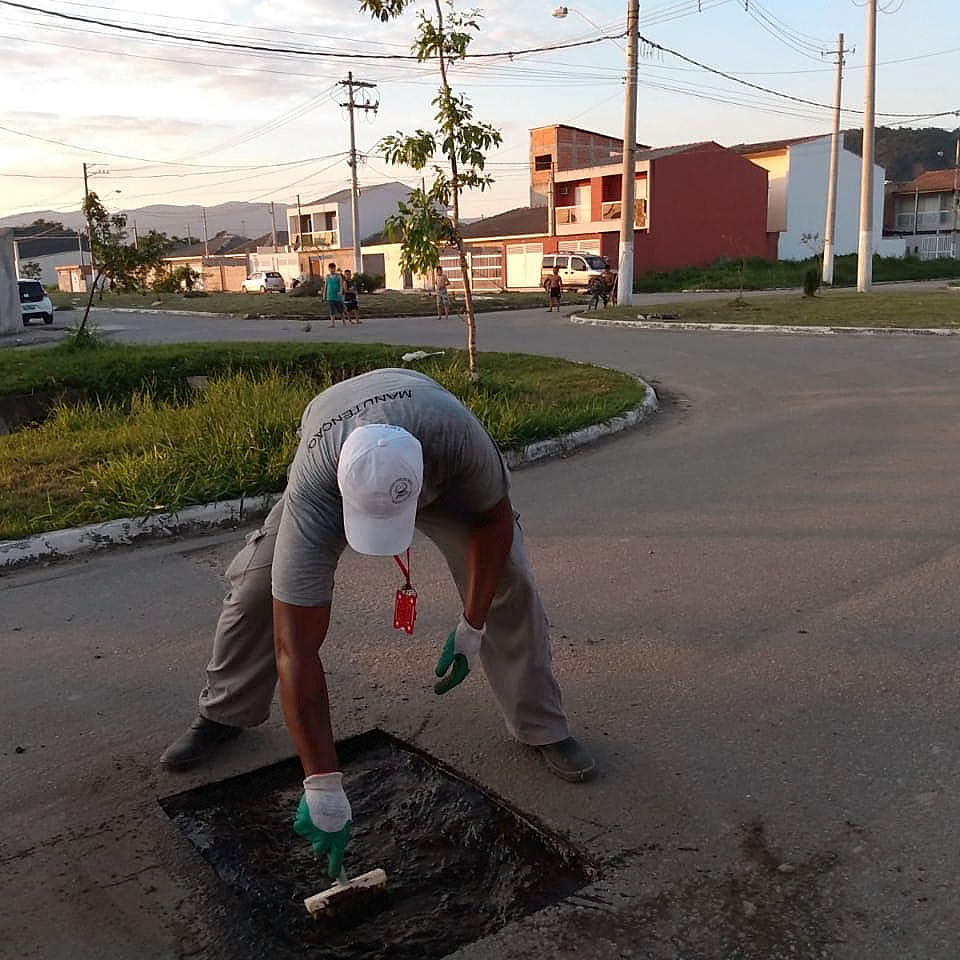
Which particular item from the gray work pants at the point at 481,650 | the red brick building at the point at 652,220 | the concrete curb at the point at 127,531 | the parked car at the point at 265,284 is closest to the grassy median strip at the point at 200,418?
the concrete curb at the point at 127,531

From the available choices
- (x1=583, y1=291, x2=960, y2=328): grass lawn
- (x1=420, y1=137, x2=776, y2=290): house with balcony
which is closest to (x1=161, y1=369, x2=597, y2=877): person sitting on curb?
(x1=583, y1=291, x2=960, y2=328): grass lawn

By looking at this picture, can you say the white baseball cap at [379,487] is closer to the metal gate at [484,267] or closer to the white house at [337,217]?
the metal gate at [484,267]

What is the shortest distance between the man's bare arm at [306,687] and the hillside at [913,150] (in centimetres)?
10716

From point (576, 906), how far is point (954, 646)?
232cm

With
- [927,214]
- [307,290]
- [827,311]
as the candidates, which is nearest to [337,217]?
[307,290]

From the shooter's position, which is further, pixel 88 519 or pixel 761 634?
pixel 88 519

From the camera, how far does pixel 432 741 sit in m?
3.45

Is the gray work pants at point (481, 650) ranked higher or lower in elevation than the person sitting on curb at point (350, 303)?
lower

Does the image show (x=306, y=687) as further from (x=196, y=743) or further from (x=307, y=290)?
(x=307, y=290)

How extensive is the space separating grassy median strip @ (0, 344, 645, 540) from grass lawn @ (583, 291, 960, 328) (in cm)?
818

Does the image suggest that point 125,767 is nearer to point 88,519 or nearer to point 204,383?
point 88,519

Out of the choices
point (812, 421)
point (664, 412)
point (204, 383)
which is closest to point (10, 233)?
point (204, 383)

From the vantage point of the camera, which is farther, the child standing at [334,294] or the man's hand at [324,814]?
the child standing at [334,294]

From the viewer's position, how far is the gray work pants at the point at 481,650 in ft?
10.3
